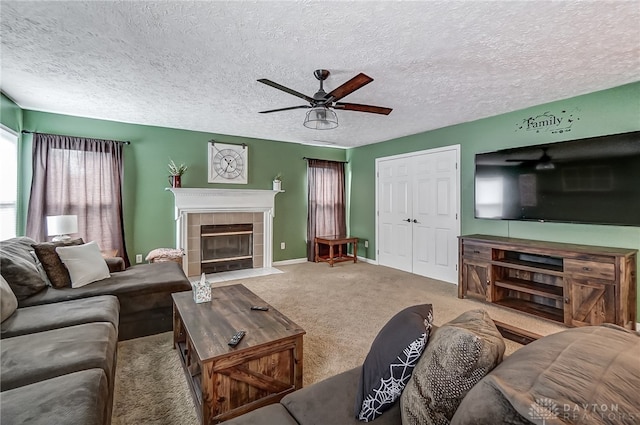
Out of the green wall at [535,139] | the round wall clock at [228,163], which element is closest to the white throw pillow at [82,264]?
the round wall clock at [228,163]

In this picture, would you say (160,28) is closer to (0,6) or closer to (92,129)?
(0,6)

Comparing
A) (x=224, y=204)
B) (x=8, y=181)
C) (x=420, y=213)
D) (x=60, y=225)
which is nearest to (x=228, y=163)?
(x=224, y=204)

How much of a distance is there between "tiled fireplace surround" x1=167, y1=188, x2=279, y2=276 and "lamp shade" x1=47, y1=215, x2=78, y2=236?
136 cm

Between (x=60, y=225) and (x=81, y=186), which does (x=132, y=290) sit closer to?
(x=60, y=225)

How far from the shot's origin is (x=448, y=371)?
0.89 m

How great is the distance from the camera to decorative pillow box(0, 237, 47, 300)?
89.5 inches

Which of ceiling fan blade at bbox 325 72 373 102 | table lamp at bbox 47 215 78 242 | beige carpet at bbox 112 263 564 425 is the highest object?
ceiling fan blade at bbox 325 72 373 102

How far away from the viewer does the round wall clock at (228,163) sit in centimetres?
513

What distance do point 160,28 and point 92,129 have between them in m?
3.07

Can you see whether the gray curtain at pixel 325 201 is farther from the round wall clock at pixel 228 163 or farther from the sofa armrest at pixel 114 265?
the sofa armrest at pixel 114 265

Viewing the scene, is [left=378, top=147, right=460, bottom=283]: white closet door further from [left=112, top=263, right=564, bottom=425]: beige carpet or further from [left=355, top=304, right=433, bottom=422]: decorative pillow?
[left=355, top=304, right=433, bottom=422]: decorative pillow

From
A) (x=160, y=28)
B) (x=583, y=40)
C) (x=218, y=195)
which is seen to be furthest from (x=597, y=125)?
(x=218, y=195)

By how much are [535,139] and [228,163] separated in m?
4.63

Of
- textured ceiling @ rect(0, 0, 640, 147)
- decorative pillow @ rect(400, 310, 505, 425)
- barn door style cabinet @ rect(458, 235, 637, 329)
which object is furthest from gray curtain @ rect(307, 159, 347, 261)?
decorative pillow @ rect(400, 310, 505, 425)
